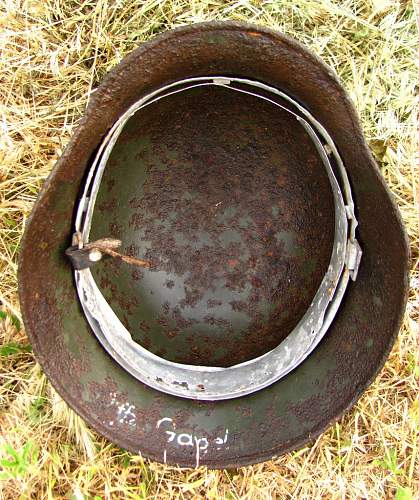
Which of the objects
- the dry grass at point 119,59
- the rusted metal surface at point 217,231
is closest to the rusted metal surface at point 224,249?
the rusted metal surface at point 217,231

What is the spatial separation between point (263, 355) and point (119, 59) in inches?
33.4

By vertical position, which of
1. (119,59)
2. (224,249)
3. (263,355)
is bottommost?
(263,355)

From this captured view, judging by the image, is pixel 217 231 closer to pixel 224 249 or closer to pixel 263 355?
pixel 224 249

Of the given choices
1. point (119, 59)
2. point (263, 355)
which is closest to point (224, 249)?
point (263, 355)

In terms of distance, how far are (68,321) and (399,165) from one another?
38.3 inches

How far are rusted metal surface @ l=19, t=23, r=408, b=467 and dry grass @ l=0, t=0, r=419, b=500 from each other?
12.8 inches

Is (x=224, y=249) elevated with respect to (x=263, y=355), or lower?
elevated

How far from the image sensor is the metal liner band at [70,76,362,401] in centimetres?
120

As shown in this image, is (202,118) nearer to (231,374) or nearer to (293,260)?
(293,260)

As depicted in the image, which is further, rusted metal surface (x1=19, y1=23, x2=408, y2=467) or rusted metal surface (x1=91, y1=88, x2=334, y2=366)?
rusted metal surface (x1=91, y1=88, x2=334, y2=366)

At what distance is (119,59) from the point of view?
1.64 m

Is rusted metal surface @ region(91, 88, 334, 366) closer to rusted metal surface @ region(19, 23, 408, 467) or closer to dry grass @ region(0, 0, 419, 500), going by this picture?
rusted metal surface @ region(19, 23, 408, 467)

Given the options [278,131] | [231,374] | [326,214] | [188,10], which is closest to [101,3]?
[188,10]

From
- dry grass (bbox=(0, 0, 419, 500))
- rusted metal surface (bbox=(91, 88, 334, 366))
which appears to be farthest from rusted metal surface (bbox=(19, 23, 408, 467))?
dry grass (bbox=(0, 0, 419, 500))
